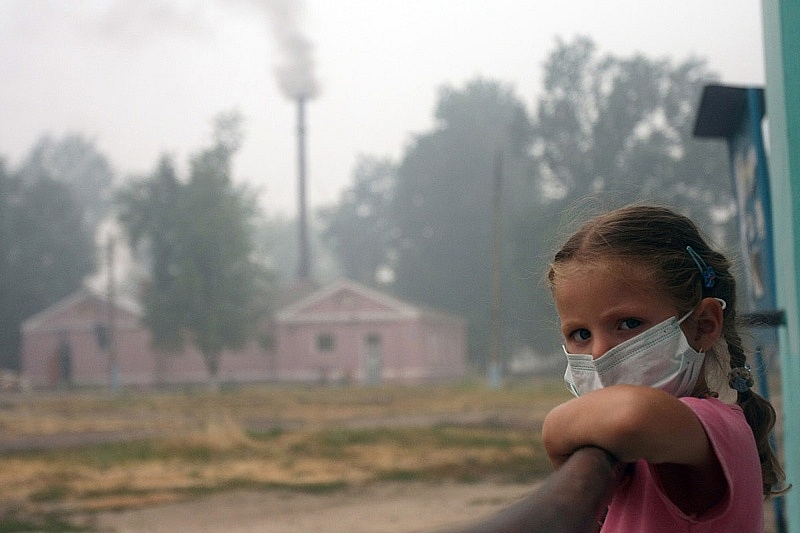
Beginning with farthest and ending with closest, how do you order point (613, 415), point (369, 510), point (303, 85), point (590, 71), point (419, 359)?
point (303, 85) < point (590, 71) < point (419, 359) < point (369, 510) < point (613, 415)

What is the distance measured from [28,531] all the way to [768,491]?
26.7 feet

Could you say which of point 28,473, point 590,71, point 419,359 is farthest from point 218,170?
point 28,473

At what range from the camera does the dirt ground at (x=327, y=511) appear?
338 inches

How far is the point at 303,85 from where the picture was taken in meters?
66.2

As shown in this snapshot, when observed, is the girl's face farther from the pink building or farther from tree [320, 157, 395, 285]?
tree [320, 157, 395, 285]

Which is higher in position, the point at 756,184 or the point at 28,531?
the point at 756,184

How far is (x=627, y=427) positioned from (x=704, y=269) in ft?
1.11

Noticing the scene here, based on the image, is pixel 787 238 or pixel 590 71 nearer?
pixel 787 238

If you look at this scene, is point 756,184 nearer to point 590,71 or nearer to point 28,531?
point 28,531

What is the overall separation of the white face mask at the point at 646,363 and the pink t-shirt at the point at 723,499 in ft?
0.26

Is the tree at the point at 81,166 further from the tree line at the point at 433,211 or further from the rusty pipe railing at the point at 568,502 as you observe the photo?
the rusty pipe railing at the point at 568,502

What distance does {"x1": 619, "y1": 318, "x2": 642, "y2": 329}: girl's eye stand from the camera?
102cm

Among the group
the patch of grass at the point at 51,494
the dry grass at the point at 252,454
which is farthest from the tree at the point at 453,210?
the patch of grass at the point at 51,494

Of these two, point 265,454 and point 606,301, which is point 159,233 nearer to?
point 265,454
